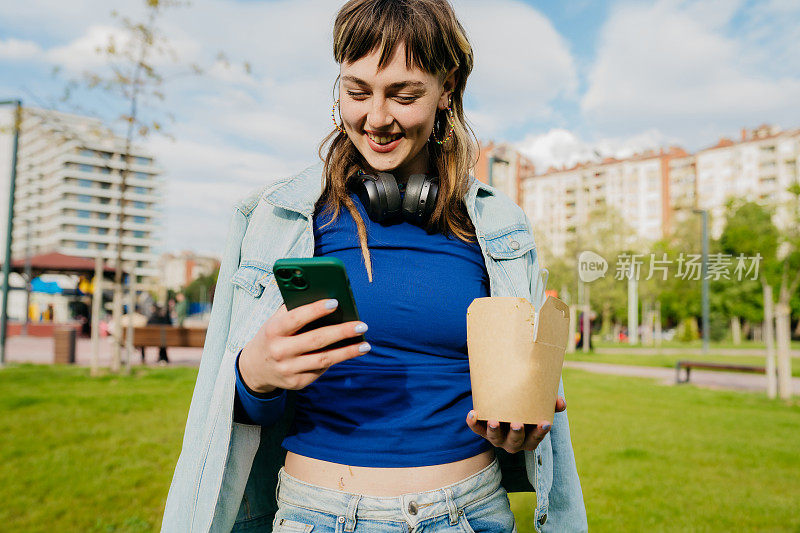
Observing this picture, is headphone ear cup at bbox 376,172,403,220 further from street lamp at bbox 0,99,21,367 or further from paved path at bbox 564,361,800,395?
street lamp at bbox 0,99,21,367

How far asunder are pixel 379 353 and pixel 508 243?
1.72ft

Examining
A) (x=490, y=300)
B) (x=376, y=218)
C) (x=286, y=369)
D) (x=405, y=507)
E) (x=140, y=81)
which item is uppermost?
(x=140, y=81)

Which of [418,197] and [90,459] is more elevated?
[418,197]

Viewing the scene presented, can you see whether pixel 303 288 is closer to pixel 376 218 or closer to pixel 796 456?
pixel 376 218

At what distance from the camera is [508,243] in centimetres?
182

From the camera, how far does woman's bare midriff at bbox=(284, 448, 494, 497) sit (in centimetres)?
147

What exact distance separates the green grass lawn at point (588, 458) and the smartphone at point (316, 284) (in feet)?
12.5

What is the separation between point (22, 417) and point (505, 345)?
26.5 feet

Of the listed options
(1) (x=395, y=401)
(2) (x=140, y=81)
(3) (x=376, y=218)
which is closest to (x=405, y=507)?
(1) (x=395, y=401)

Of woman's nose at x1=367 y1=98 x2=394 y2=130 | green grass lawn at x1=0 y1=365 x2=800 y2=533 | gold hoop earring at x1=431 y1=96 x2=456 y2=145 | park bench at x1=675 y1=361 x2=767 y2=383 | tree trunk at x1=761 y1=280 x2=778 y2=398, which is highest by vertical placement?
gold hoop earring at x1=431 y1=96 x2=456 y2=145

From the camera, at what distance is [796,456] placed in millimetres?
6645

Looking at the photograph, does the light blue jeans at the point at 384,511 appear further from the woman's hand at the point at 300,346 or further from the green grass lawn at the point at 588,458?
the green grass lawn at the point at 588,458

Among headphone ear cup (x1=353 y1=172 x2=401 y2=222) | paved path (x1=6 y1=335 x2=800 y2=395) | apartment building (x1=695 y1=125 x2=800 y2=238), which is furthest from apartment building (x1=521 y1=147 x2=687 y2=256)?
headphone ear cup (x1=353 y1=172 x2=401 y2=222)

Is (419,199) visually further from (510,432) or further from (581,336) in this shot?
(581,336)
